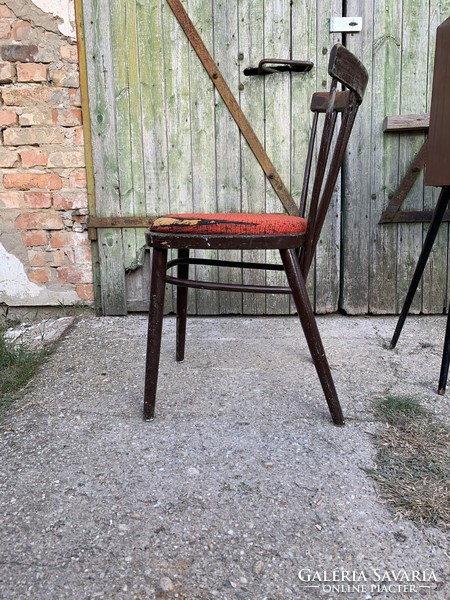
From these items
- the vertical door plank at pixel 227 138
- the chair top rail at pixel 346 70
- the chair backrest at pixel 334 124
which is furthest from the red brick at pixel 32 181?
the chair top rail at pixel 346 70

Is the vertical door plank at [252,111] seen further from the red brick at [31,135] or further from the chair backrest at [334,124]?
the chair backrest at [334,124]

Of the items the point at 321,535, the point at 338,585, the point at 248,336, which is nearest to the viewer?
the point at 338,585

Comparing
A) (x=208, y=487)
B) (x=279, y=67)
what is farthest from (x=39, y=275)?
(x=208, y=487)

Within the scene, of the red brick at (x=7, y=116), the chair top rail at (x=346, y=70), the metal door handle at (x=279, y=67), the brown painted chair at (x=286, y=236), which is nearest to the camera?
the chair top rail at (x=346, y=70)

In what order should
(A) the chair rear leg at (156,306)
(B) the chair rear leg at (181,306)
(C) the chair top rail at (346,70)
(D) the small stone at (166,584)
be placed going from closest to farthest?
(D) the small stone at (166,584), (C) the chair top rail at (346,70), (A) the chair rear leg at (156,306), (B) the chair rear leg at (181,306)

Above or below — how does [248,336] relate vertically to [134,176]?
below

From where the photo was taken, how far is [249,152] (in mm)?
2693

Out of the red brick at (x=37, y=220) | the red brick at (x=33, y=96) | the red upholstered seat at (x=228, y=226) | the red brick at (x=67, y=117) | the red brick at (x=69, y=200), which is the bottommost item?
the red brick at (x=37, y=220)

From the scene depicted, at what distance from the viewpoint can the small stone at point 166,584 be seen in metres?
0.97

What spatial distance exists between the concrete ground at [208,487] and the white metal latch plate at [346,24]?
1653 millimetres

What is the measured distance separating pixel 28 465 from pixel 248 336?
1318 mm

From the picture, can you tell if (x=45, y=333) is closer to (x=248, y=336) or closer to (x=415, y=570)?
(x=248, y=336)

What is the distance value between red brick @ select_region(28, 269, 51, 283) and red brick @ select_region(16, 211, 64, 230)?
24 centimetres

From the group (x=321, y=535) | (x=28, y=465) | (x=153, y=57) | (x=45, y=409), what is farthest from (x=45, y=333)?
(x=321, y=535)
